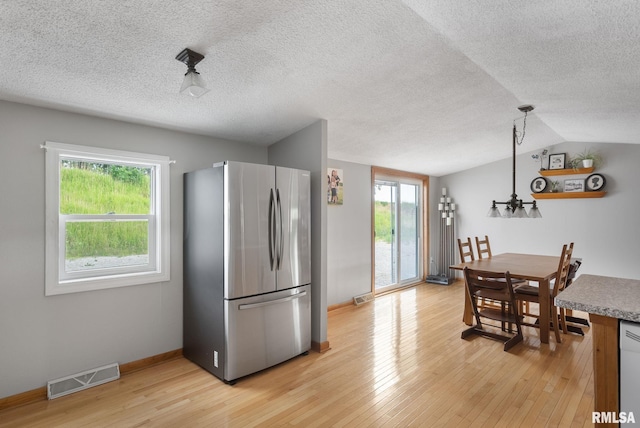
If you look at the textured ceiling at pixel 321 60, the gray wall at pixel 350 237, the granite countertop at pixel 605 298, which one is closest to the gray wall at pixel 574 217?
the textured ceiling at pixel 321 60

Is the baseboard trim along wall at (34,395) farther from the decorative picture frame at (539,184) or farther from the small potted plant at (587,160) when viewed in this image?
the small potted plant at (587,160)

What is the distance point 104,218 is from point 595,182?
21.1ft

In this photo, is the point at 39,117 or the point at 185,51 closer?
the point at 185,51

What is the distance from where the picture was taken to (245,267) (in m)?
2.79

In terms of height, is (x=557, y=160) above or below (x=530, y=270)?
above

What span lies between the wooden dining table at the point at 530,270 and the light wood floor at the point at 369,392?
322 mm

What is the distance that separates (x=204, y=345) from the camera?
2.96m

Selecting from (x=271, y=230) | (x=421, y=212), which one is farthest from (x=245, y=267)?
(x=421, y=212)

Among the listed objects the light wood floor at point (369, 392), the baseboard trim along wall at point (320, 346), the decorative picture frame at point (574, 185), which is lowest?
the light wood floor at point (369, 392)

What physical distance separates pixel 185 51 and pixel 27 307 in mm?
2180

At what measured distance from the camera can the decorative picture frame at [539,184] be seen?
558cm

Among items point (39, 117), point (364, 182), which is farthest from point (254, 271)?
point (364, 182)

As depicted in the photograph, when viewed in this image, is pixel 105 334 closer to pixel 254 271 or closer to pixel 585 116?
pixel 254 271

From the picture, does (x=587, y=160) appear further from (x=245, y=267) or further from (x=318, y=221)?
(x=245, y=267)
